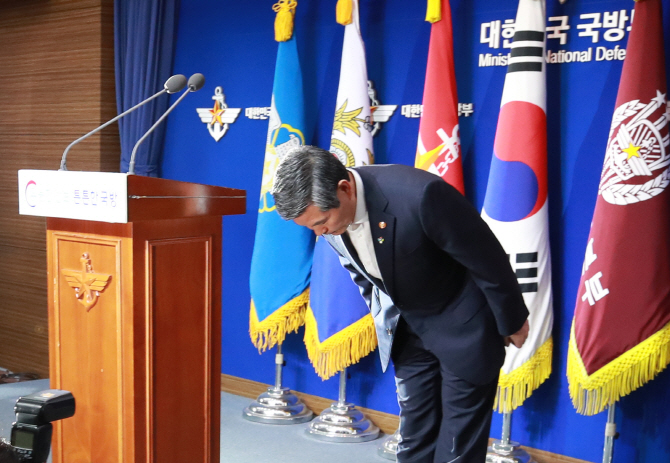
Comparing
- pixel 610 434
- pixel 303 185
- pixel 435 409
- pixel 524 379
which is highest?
pixel 303 185

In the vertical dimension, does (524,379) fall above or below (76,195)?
below

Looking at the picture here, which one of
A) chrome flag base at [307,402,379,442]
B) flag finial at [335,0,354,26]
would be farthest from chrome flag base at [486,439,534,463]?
flag finial at [335,0,354,26]

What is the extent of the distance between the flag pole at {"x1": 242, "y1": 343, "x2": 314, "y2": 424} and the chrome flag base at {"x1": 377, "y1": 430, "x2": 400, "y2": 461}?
0.56 metres

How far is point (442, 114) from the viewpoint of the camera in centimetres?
317

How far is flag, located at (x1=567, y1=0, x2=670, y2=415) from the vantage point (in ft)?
8.78

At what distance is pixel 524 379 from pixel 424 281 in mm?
1221

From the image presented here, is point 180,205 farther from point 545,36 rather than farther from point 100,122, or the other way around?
point 100,122

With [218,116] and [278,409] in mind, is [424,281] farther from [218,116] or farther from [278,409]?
[218,116]

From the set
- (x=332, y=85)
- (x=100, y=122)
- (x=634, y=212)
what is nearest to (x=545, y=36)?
(x=634, y=212)

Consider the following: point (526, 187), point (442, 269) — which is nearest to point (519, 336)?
point (442, 269)

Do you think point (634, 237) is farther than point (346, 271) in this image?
No

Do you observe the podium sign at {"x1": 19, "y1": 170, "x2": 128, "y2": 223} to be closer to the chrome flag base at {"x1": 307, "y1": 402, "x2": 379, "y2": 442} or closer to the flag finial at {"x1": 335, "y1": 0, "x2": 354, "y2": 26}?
the flag finial at {"x1": 335, "y1": 0, "x2": 354, "y2": 26}

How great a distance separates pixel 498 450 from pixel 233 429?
1297 millimetres

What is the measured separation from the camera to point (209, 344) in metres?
2.23
